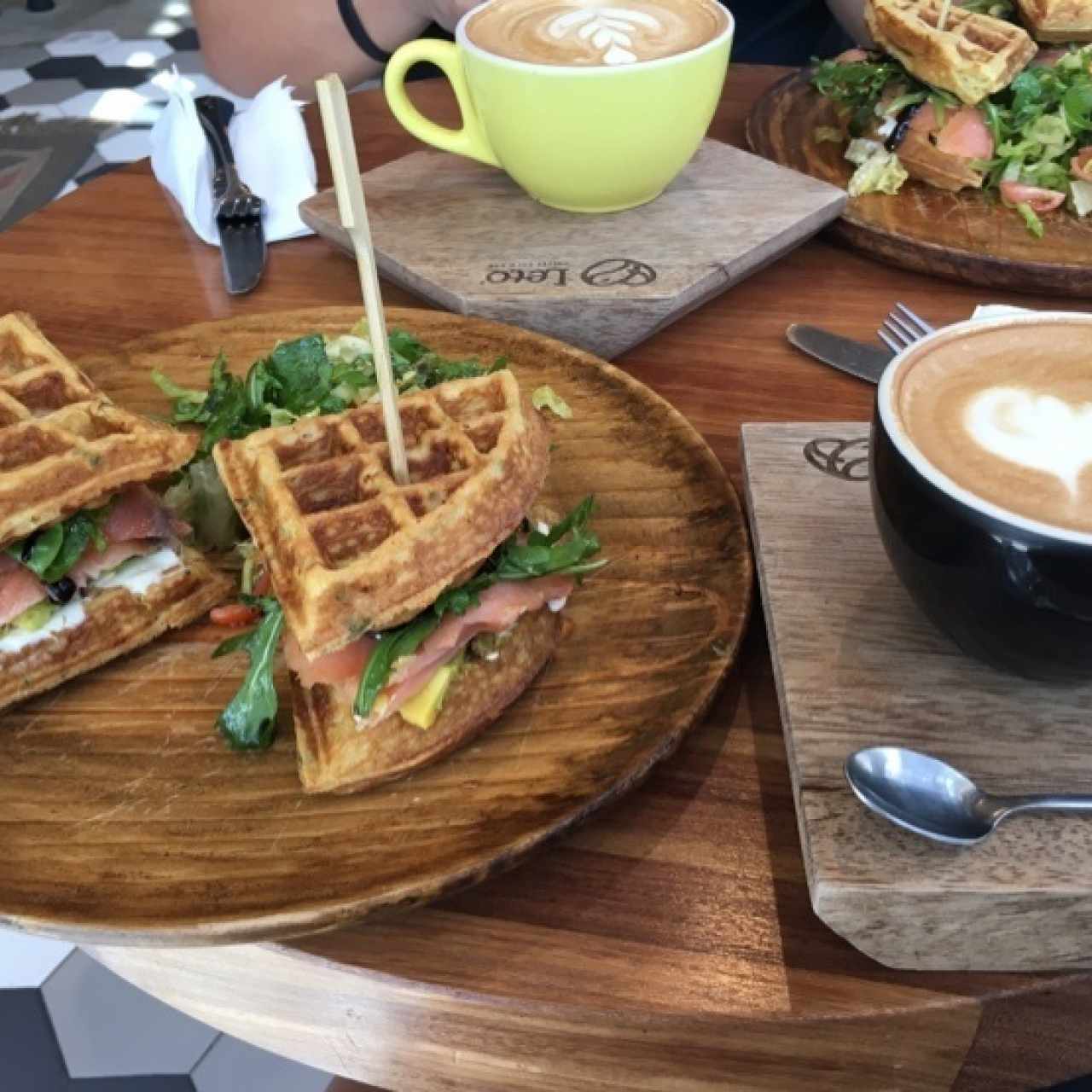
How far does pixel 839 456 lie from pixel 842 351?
339 mm

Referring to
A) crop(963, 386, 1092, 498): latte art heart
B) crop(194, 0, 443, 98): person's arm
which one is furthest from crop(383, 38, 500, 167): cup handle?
crop(963, 386, 1092, 498): latte art heart

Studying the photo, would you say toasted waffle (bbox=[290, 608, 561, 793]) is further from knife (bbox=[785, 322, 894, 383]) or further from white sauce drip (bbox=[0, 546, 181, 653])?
knife (bbox=[785, 322, 894, 383])

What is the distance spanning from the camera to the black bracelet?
2.45 m

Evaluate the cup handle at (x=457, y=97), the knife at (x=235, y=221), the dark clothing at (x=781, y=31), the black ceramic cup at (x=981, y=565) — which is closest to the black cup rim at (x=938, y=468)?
the black ceramic cup at (x=981, y=565)

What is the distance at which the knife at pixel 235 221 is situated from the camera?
1.58 m

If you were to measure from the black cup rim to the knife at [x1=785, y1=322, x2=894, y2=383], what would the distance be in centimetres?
41

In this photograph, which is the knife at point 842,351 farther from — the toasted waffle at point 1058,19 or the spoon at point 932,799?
the toasted waffle at point 1058,19

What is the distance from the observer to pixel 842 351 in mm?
1374

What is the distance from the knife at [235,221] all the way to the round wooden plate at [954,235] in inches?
31.8

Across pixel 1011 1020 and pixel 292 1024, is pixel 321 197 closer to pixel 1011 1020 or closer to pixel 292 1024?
pixel 292 1024

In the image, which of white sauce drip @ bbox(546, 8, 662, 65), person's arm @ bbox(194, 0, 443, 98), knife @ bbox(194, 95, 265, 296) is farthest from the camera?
person's arm @ bbox(194, 0, 443, 98)

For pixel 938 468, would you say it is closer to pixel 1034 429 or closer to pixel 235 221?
pixel 1034 429

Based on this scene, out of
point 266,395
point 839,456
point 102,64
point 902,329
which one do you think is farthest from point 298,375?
point 102,64

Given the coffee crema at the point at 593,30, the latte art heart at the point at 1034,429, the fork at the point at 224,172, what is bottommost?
the fork at the point at 224,172
